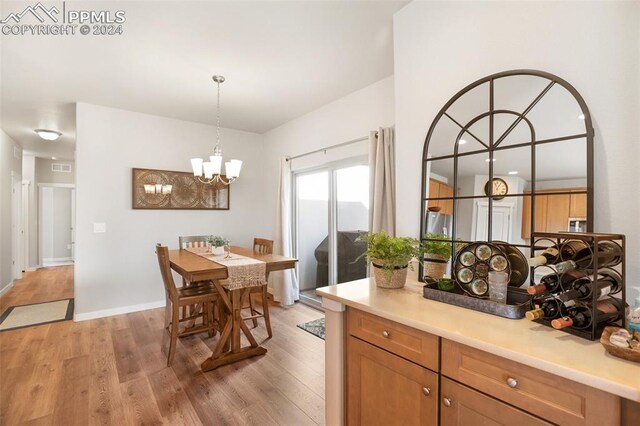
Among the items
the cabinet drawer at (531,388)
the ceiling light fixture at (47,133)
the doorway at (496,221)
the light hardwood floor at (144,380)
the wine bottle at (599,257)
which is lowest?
the light hardwood floor at (144,380)

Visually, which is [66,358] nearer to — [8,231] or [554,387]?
[554,387]

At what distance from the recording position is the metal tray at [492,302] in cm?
119

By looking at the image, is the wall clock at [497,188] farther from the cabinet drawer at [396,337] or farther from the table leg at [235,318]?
the table leg at [235,318]

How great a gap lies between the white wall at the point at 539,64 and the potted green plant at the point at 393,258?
279 millimetres

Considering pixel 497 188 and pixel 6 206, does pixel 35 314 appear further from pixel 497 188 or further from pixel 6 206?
pixel 497 188

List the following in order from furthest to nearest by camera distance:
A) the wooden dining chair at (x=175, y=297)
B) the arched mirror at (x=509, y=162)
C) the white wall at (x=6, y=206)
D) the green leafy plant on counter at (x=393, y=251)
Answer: the white wall at (x=6, y=206) < the wooden dining chair at (x=175, y=297) < the green leafy plant on counter at (x=393, y=251) < the arched mirror at (x=509, y=162)

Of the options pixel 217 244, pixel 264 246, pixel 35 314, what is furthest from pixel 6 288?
pixel 264 246

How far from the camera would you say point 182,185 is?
4.43m

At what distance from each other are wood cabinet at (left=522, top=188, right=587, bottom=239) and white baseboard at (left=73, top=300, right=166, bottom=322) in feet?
14.7

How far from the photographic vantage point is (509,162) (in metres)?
1.50

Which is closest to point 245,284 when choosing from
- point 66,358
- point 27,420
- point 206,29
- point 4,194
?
point 27,420

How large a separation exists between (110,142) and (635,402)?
4.94m

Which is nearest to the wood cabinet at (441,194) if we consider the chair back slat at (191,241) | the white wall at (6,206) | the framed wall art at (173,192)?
the chair back slat at (191,241)

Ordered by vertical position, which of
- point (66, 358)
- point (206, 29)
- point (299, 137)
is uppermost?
point (206, 29)
